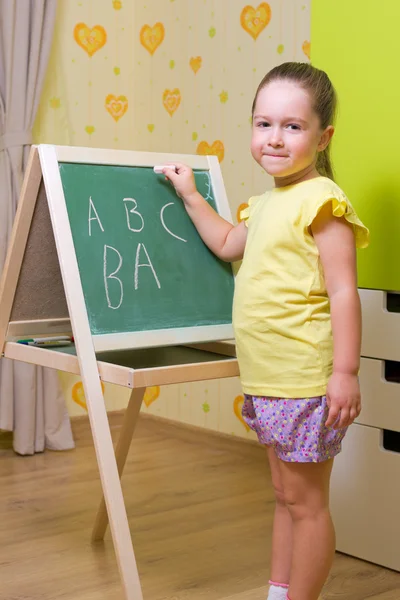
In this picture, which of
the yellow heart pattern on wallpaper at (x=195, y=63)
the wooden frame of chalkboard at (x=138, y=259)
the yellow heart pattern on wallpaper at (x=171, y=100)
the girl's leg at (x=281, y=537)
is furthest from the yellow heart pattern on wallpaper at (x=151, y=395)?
the girl's leg at (x=281, y=537)

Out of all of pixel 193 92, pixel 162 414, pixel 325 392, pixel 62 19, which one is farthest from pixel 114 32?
pixel 325 392

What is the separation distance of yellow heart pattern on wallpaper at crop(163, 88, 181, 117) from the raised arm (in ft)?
4.89

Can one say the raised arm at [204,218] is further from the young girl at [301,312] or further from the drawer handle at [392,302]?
the drawer handle at [392,302]

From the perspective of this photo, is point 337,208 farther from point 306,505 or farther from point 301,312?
point 306,505

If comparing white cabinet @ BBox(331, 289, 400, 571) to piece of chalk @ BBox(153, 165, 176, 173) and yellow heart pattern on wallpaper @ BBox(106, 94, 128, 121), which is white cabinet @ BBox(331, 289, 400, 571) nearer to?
piece of chalk @ BBox(153, 165, 176, 173)

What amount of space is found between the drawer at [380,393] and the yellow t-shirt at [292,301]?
21.2 inches

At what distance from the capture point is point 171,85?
3301mm

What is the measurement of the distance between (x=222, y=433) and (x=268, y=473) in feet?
1.22

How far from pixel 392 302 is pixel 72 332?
775 mm

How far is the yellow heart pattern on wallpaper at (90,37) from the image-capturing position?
3.32 meters

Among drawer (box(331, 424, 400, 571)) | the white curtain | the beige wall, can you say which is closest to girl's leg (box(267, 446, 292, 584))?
drawer (box(331, 424, 400, 571))

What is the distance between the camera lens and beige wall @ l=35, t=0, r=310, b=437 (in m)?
2.95

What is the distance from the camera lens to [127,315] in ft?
5.60

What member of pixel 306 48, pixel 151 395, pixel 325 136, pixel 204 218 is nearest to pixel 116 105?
pixel 306 48
